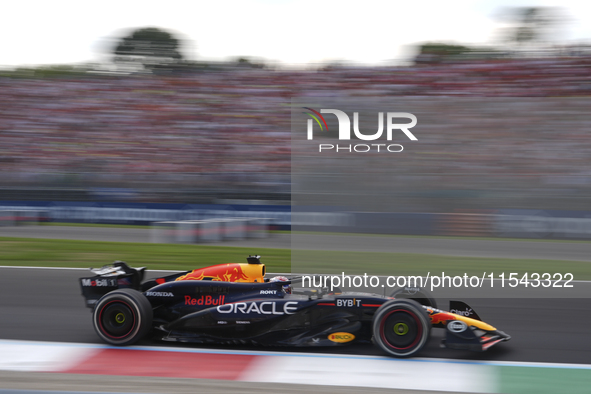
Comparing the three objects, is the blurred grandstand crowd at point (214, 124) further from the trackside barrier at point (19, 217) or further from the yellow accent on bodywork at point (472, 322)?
the yellow accent on bodywork at point (472, 322)

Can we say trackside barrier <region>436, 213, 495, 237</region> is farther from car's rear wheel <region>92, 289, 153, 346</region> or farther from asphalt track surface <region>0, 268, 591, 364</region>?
car's rear wheel <region>92, 289, 153, 346</region>

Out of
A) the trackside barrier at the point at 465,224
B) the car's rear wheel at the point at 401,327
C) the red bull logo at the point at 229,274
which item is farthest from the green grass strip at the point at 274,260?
the car's rear wheel at the point at 401,327

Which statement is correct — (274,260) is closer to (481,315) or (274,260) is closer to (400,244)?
(400,244)

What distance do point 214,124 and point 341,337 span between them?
37.5 feet

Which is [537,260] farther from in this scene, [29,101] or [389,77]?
[29,101]

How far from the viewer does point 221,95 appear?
1535 centimetres

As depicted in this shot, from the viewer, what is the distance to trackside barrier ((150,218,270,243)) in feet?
33.4

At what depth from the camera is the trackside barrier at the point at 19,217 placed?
1269cm

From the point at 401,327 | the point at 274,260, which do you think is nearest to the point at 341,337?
the point at 401,327

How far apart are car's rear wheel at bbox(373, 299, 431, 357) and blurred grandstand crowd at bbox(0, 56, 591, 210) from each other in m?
7.69

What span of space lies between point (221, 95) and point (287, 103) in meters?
1.88

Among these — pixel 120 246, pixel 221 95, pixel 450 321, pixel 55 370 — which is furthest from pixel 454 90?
pixel 55 370

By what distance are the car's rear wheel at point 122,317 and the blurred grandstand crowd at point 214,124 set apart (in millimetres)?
8071

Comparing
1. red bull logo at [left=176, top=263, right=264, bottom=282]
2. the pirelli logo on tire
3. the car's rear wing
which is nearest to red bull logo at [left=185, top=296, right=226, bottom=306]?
red bull logo at [left=176, top=263, right=264, bottom=282]
